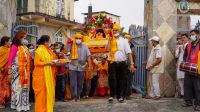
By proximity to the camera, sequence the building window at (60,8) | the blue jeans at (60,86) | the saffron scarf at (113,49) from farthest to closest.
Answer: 1. the building window at (60,8)
2. the blue jeans at (60,86)
3. the saffron scarf at (113,49)

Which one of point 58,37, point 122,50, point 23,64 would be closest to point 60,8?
point 58,37

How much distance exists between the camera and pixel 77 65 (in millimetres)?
10531

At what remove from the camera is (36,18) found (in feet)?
92.8

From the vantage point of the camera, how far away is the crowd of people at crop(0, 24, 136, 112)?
8578 millimetres

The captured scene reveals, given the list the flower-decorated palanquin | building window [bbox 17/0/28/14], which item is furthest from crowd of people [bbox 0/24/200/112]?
building window [bbox 17/0/28/14]

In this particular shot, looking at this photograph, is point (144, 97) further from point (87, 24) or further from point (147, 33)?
point (87, 24)

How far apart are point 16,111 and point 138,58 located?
4.11 meters

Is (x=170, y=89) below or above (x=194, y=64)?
below

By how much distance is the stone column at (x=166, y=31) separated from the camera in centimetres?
1088

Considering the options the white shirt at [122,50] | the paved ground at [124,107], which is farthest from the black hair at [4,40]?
the white shirt at [122,50]

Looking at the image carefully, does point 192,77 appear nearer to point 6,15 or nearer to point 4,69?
point 4,69

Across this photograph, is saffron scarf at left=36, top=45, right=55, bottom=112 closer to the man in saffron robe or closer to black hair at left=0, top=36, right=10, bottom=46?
black hair at left=0, top=36, right=10, bottom=46

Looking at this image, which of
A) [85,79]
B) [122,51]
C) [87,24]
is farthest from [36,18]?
[122,51]

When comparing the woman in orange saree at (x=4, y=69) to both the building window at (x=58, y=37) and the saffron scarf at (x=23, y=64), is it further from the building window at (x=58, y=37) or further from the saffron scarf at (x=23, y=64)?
the building window at (x=58, y=37)
